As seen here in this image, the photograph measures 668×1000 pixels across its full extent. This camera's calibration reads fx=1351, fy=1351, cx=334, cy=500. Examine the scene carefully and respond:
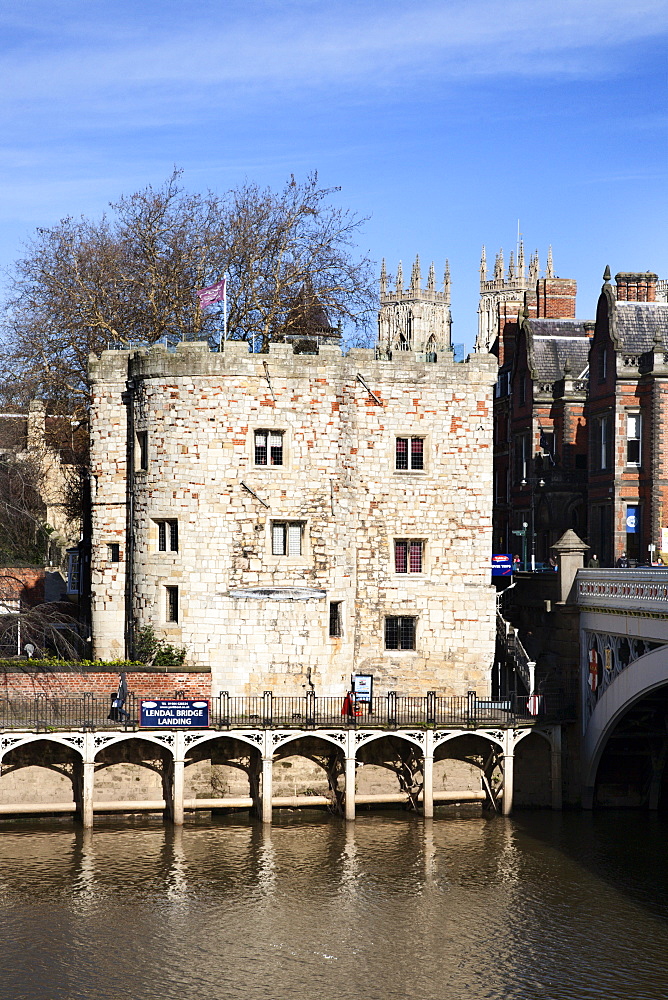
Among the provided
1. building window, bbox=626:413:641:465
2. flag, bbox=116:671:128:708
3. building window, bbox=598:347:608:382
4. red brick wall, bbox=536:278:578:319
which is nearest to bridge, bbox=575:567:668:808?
building window, bbox=626:413:641:465

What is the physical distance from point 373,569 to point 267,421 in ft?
20.8

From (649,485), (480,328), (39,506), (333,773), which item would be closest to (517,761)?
(333,773)

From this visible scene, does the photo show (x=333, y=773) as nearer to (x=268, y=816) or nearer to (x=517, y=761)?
(x=268, y=816)

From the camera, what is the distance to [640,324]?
5694 centimetres

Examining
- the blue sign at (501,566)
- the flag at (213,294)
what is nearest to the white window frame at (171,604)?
the flag at (213,294)

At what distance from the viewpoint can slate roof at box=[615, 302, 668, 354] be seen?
5628 cm

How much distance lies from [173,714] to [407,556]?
10248mm

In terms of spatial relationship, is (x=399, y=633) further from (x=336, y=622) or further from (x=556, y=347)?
(x=556, y=347)

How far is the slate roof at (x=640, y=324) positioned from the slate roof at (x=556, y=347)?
6.47 m

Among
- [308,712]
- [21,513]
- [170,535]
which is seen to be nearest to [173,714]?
[308,712]

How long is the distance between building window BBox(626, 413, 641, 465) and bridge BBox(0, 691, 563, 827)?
1533cm

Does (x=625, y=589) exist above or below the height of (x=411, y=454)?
below

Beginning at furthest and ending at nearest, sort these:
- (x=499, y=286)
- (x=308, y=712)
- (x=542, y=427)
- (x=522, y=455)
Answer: (x=499, y=286)
(x=522, y=455)
(x=542, y=427)
(x=308, y=712)

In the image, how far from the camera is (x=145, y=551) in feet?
148
